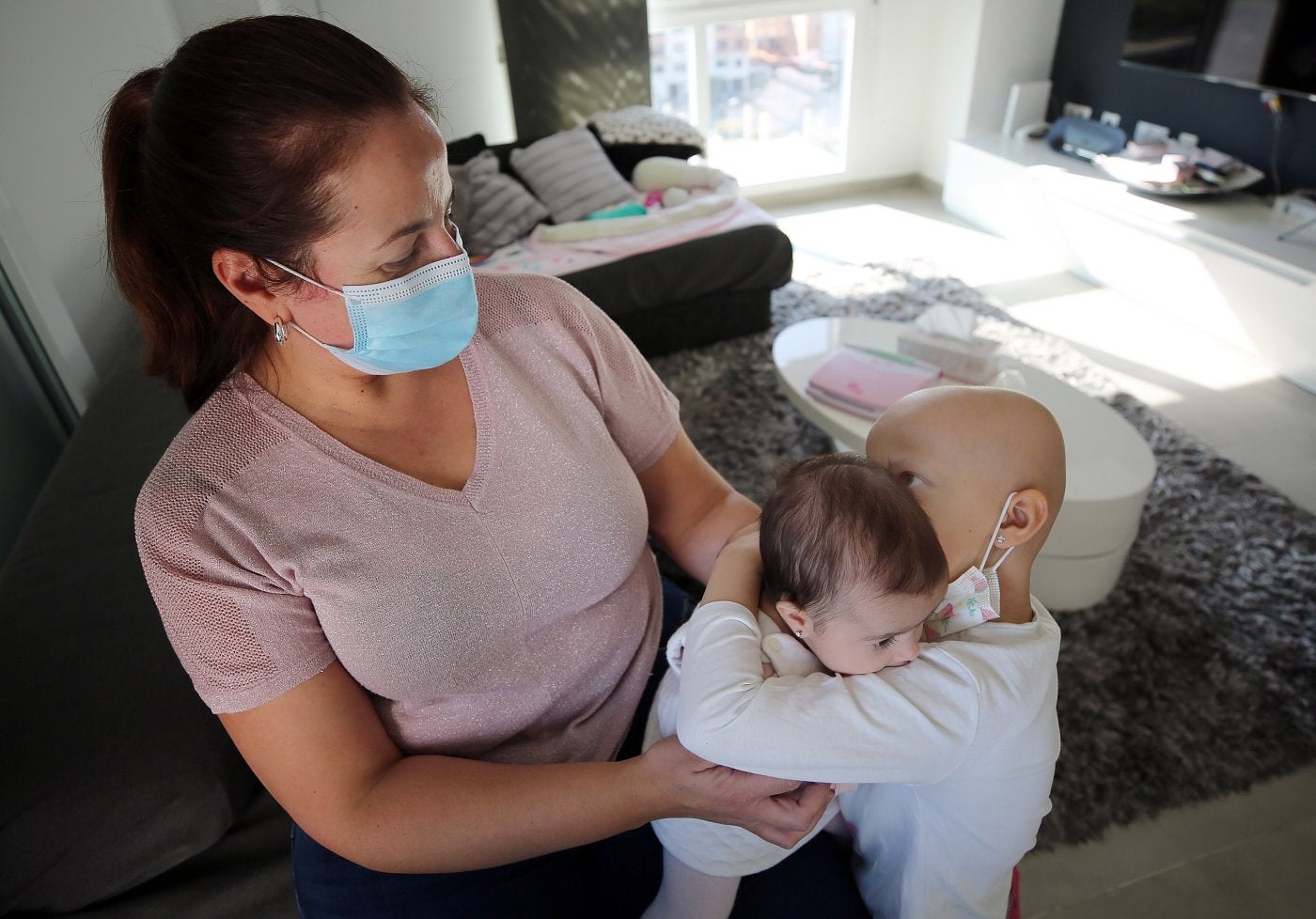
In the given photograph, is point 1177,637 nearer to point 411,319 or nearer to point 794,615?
point 794,615

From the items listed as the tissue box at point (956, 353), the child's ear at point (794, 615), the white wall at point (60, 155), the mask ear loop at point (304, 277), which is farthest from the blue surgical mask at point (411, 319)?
the tissue box at point (956, 353)

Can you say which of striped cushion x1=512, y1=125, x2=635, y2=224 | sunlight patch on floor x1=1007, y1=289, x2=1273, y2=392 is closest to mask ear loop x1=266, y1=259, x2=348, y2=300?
striped cushion x1=512, y1=125, x2=635, y2=224

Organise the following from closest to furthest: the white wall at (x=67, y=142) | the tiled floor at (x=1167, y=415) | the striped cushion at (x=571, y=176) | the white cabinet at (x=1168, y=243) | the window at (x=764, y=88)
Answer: the tiled floor at (x=1167, y=415) → the white wall at (x=67, y=142) → the white cabinet at (x=1168, y=243) → the striped cushion at (x=571, y=176) → the window at (x=764, y=88)

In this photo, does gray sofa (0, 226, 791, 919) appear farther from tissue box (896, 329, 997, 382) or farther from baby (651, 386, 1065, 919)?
tissue box (896, 329, 997, 382)

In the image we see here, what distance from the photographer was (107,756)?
3.37ft

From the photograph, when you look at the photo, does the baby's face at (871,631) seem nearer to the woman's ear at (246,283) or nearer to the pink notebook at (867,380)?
the woman's ear at (246,283)

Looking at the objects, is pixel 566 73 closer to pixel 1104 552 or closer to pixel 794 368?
pixel 794 368

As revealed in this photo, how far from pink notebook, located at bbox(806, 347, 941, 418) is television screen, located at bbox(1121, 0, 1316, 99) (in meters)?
2.06

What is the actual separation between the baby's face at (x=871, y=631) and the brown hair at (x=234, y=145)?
2.15 feet

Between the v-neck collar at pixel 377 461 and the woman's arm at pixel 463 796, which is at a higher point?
the v-neck collar at pixel 377 461

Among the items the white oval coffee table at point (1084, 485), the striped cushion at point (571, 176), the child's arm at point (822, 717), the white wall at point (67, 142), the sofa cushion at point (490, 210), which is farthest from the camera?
the striped cushion at point (571, 176)

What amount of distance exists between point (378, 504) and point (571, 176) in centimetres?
284

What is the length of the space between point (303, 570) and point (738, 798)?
1.65 feet

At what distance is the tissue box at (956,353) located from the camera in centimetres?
212
